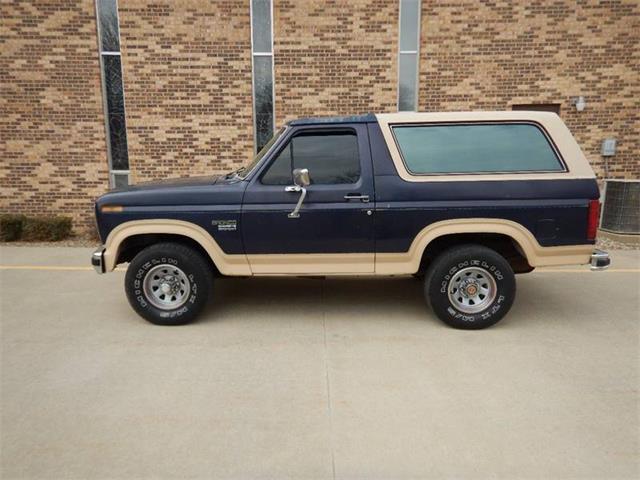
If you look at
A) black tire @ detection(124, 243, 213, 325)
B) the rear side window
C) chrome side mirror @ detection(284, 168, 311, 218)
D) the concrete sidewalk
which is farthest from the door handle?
black tire @ detection(124, 243, 213, 325)

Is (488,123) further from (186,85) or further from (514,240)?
(186,85)

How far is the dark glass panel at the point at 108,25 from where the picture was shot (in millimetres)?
8727

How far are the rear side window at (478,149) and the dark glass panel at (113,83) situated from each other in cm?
704

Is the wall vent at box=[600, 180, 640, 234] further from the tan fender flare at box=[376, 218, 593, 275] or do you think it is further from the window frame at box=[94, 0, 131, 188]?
the window frame at box=[94, 0, 131, 188]

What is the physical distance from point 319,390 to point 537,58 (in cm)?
859

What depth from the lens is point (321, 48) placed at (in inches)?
343

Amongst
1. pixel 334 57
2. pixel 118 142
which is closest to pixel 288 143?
pixel 334 57

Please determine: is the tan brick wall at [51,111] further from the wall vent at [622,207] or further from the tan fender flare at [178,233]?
the wall vent at [622,207]

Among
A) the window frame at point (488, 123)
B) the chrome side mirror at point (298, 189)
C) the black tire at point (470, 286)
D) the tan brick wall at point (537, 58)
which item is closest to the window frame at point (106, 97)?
the tan brick wall at point (537, 58)

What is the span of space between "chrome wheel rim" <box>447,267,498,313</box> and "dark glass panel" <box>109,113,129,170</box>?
7.57 meters

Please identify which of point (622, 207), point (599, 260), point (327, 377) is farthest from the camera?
point (622, 207)

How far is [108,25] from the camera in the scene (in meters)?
8.77

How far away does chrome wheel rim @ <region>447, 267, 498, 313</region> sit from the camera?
4.27m

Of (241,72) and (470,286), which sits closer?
(470,286)
